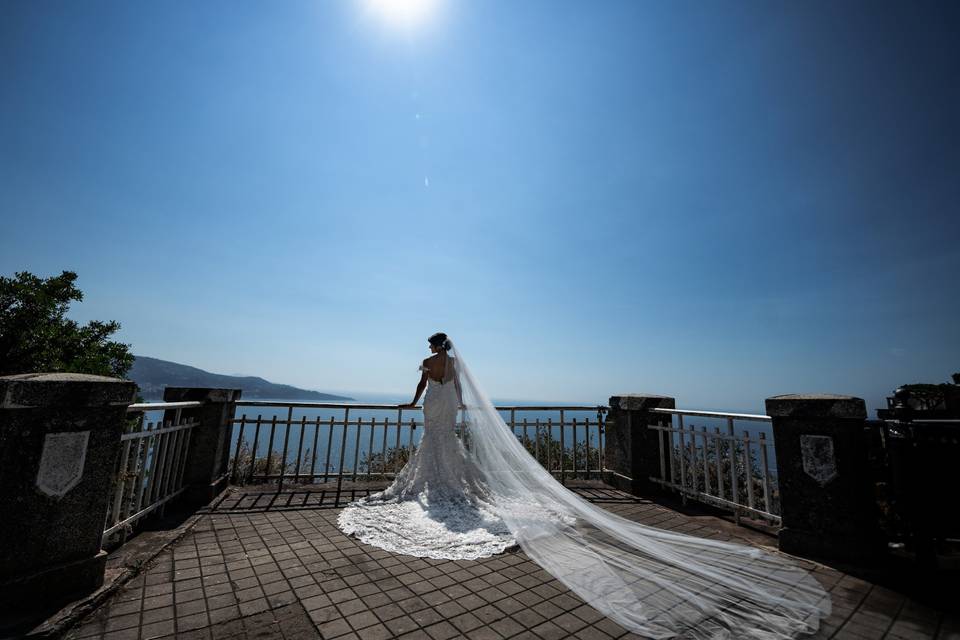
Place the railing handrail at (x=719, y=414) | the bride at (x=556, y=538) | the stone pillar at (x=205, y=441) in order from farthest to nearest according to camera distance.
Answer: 1. the stone pillar at (x=205, y=441)
2. the railing handrail at (x=719, y=414)
3. the bride at (x=556, y=538)

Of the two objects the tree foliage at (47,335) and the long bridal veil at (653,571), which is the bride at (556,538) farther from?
the tree foliage at (47,335)

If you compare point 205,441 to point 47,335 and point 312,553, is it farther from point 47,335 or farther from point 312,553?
point 47,335

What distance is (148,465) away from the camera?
4.43 meters

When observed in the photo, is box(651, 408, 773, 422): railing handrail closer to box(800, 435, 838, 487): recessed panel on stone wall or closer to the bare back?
box(800, 435, 838, 487): recessed panel on stone wall

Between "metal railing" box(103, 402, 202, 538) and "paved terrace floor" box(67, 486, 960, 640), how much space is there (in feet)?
2.15

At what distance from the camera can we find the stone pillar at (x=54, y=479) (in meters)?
2.62

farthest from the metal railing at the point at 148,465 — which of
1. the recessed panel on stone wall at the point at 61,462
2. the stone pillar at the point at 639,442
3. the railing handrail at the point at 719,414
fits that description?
the stone pillar at the point at 639,442

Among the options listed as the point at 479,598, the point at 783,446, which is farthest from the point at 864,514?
the point at 479,598

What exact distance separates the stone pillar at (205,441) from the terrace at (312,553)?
0.02 metres

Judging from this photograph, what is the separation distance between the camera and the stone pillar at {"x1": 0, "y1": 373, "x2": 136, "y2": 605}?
262 cm

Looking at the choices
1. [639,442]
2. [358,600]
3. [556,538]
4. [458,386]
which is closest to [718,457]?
[639,442]

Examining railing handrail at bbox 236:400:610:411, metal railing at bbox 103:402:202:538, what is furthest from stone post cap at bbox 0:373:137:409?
railing handrail at bbox 236:400:610:411

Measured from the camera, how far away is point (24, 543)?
266 cm

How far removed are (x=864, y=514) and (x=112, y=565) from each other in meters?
7.17
